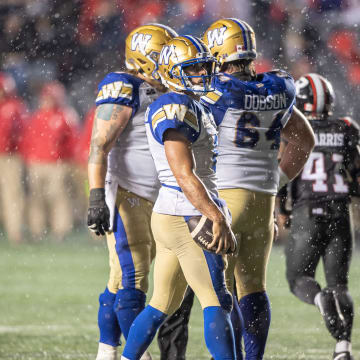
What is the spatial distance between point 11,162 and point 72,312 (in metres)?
5.79

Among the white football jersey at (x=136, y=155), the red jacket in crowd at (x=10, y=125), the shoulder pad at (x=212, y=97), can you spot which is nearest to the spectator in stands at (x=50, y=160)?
the red jacket in crowd at (x=10, y=125)

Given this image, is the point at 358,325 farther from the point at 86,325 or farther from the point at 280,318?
the point at 86,325

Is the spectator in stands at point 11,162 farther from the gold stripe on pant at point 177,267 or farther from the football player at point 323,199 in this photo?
the gold stripe on pant at point 177,267

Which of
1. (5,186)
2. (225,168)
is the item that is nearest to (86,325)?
(225,168)

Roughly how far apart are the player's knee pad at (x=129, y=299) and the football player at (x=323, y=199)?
4.10 feet

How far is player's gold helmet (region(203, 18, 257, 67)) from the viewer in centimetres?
442

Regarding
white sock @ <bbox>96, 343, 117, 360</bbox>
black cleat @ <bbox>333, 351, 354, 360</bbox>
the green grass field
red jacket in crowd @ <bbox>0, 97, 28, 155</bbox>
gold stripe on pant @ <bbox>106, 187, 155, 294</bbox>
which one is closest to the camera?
gold stripe on pant @ <bbox>106, 187, 155, 294</bbox>

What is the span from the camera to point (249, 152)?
4387 mm

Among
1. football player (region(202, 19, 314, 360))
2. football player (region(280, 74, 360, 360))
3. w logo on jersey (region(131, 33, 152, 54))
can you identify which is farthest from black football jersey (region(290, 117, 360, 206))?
w logo on jersey (region(131, 33, 152, 54))

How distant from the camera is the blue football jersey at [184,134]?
3844 millimetres

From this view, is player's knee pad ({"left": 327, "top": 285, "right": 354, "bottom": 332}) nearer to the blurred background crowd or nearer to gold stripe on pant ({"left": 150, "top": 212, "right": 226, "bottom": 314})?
gold stripe on pant ({"left": 150, "top": 212, "right": 226, "bottom": 314})

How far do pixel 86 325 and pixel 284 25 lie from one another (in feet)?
24.9

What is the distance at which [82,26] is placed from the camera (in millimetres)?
13984

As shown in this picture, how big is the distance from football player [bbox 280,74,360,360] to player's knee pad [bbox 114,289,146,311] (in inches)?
49.2
